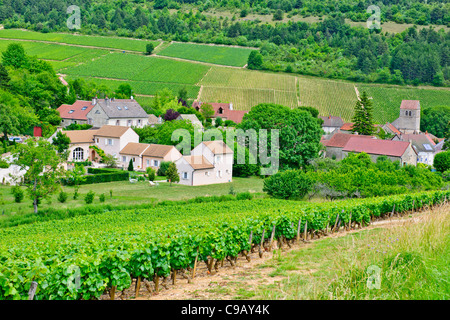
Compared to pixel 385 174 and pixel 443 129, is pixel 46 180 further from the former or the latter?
pixel 443 129

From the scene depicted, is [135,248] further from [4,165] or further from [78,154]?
[78,154]

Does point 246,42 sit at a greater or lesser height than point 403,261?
greater

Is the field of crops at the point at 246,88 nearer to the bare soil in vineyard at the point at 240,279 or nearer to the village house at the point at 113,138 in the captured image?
the village house at the point at 113,138

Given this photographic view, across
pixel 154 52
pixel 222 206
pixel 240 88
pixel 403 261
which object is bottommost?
pixel 222 206

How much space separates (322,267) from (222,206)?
21068 millimetres

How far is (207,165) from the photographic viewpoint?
53844mm

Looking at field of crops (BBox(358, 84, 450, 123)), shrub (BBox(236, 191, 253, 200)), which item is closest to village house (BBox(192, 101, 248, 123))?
field of crops (BBox(358, 84, 450, 123))

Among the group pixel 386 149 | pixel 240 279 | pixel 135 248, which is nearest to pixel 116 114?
pixel 386 149

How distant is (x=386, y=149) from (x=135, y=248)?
60.5m

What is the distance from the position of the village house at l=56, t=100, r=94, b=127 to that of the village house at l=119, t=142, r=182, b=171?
16699mm

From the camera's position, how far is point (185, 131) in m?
63.5

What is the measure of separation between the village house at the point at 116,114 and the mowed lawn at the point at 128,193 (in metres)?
23.8
